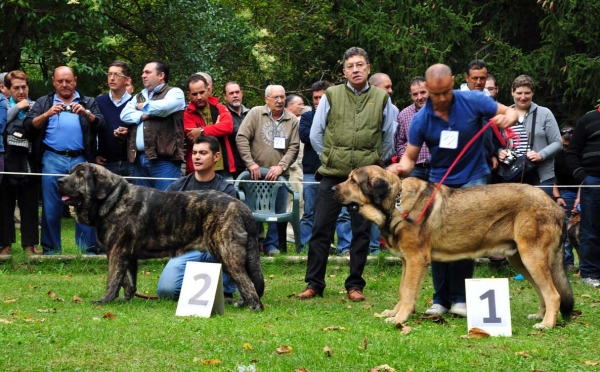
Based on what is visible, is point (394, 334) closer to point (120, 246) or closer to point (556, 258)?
point (556, 258)

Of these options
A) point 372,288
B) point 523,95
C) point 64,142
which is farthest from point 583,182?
point 64,142

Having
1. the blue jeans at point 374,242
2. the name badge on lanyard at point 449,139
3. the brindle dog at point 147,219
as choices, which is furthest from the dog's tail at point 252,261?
the blue jeans at point 374,242

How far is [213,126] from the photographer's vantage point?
11820 mm

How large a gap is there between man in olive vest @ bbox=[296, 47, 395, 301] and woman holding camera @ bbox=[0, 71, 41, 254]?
4.12m

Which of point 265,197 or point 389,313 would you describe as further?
point 265,197

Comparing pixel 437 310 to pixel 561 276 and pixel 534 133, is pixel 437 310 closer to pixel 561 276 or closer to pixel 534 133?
pixel 561 276

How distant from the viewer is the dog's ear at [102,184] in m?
8.60

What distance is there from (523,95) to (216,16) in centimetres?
1079

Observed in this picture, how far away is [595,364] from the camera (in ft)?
20.9

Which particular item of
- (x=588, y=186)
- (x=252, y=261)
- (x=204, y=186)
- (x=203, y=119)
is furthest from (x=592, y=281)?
(x=203, y=119)

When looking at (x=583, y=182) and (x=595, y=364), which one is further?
(x=583, y=182)

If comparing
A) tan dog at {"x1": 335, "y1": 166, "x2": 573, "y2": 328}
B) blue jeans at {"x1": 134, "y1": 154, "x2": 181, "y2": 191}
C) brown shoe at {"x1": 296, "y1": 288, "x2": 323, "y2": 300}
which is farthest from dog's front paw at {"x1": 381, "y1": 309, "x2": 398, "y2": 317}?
blue jeans at {"x1": 134, "y1": 154, "x2": 181, "y2": 191}

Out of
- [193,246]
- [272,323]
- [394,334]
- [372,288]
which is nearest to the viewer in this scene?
[394,334]

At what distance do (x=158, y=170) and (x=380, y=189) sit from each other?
13.7 ft
